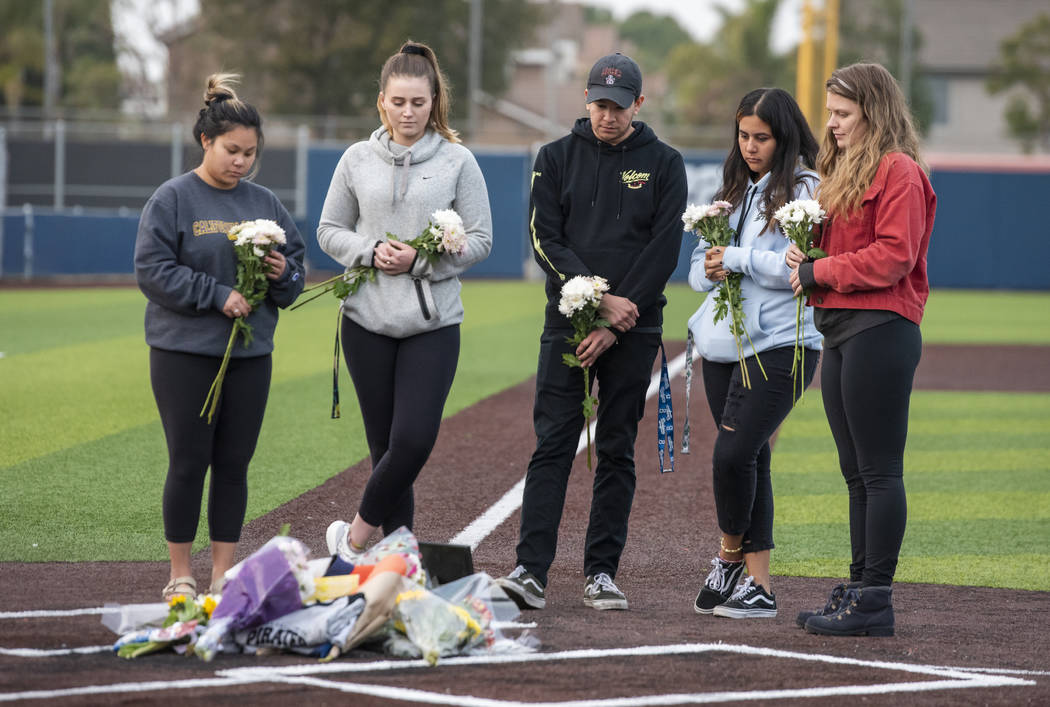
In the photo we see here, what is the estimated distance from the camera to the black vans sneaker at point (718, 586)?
5.42 m

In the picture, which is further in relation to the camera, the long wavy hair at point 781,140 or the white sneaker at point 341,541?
the white sneaker at point 341,541

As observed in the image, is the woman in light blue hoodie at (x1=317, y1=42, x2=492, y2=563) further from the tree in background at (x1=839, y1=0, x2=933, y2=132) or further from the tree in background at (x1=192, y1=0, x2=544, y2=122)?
the tree in background at (x1=839, y1=0, x2=933, y2=132)

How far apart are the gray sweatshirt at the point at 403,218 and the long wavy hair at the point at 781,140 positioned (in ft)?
3.72

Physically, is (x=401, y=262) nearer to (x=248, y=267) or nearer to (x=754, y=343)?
(x=248, y=267)

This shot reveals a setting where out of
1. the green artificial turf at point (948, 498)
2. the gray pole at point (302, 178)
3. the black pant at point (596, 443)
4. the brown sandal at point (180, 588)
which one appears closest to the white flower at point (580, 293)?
the black pant at point (596, 443)

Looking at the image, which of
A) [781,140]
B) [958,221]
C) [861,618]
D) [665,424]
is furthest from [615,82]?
[958,221]

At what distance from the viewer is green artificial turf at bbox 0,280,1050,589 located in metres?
6.69

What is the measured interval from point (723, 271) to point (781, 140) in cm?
59

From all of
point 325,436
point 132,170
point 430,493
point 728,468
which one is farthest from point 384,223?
point 132,170

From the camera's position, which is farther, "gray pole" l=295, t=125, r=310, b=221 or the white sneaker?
"gray pole" l=295, t=125, r=310, b=221

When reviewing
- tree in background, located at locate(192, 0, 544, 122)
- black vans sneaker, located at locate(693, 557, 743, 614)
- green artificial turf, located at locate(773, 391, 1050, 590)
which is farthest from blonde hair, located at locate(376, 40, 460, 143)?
tree in background, located at locate(192, 0, 544, 122)

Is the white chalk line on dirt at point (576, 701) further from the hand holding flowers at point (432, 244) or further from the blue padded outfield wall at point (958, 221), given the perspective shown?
the blue padded outfield wall at point (958, 221)

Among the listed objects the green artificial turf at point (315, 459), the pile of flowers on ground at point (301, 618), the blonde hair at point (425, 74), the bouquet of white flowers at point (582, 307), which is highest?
the blonde hair at point (425, 74)

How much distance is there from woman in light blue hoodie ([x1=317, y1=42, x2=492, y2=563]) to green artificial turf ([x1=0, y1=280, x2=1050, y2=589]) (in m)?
1.46
